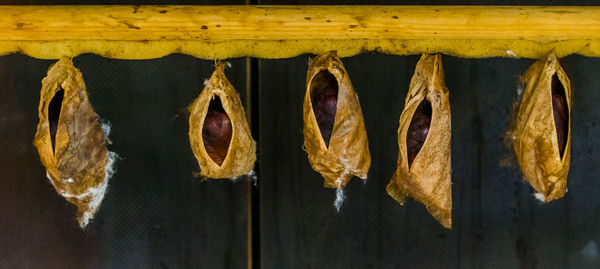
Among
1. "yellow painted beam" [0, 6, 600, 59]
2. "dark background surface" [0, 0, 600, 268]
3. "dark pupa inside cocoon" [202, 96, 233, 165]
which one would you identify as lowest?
"dark background surface" [0, 0, 600, 268]

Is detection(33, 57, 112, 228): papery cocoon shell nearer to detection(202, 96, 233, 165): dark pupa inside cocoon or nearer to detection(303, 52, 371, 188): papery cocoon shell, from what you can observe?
detection(202, 96, 233, 165): dark pupa inside cocoon

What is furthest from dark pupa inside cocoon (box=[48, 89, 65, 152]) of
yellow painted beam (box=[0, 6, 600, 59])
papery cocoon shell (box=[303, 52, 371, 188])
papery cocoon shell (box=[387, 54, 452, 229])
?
papery cocoon shell (box=[387, 54, 452, 229])

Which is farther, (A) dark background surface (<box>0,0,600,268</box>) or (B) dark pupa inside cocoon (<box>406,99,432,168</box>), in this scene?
(A) dark background surface (<box>0,0,600,268</box>)

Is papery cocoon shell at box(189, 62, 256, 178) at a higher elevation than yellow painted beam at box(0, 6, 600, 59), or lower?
lower

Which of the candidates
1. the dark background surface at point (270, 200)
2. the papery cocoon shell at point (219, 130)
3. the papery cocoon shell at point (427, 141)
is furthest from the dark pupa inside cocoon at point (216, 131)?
the papery cocoon shell at point (427, 141)

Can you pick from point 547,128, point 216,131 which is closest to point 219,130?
point 216,131

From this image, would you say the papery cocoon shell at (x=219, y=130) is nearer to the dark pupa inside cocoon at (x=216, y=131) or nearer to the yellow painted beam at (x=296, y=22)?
the dark pupa inside cocoon at (x=216, y=131)

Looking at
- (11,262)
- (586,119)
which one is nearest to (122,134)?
(11,262)
